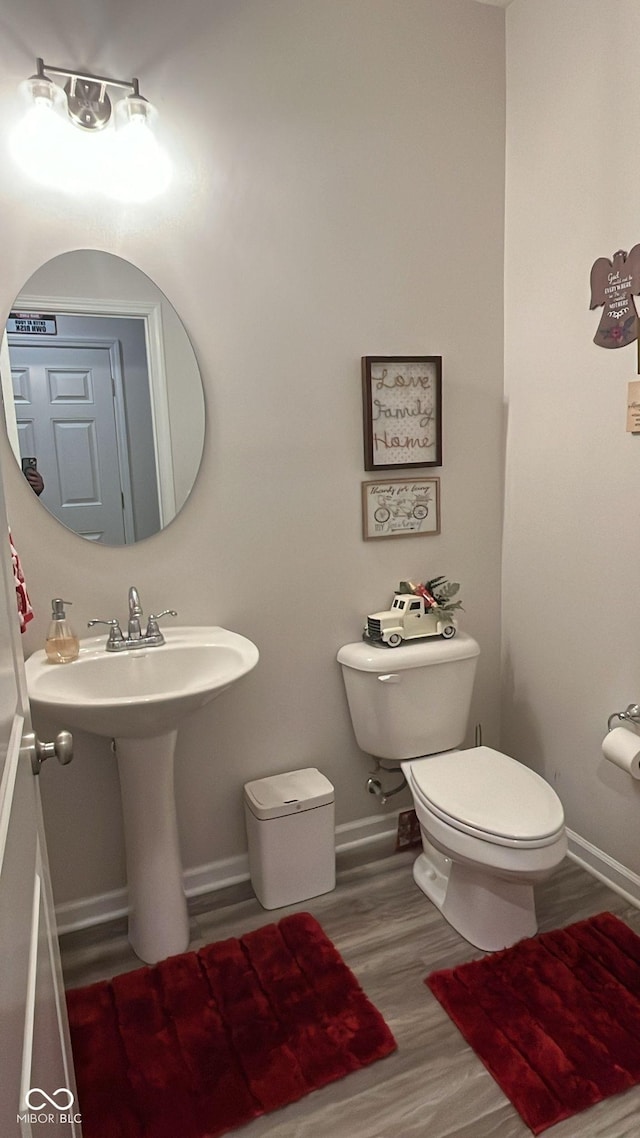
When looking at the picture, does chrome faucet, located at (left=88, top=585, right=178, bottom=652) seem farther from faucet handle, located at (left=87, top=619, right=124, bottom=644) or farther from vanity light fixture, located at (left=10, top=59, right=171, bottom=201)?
A: vanity light fixture, located at (left=10, top=59, right=171, bottom=201)

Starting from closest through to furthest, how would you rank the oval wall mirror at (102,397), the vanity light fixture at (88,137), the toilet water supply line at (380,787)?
the vanity light fixture at (88,137), the oval wall mirror at (102,397), the toilet water supply line at (380,787)

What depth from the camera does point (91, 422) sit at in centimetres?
185

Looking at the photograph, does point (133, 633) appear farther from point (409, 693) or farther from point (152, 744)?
point (409, 693)

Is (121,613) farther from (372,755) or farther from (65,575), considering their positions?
(372,755)

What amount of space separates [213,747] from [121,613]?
1.67ft

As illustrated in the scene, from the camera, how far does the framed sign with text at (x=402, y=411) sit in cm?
217

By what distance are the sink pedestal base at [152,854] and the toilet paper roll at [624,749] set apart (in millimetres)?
1193

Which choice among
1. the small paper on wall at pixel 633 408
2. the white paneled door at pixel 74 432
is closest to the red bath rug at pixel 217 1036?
the white paneled door at pixel 74 432

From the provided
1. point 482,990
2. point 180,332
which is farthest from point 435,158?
point 482,990

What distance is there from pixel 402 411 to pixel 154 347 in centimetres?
79

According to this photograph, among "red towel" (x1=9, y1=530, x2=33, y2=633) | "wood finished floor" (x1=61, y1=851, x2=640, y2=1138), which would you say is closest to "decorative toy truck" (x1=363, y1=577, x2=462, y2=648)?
"wood finished floor" (x1=61, y1=851, x2=640, y2=1138)

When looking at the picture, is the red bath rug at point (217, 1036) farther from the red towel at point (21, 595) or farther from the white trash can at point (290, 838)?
the red towel at point (21, 595)

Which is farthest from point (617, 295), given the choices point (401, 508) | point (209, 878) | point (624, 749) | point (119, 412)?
point (209, 878)

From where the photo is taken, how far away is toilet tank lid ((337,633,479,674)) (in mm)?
2111
